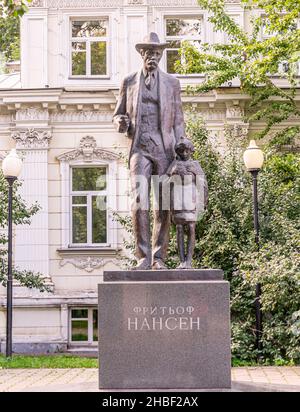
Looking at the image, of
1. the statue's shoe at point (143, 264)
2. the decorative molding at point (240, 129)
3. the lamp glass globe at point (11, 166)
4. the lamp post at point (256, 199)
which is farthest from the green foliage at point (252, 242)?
the statue's shoe at point (143, 264)

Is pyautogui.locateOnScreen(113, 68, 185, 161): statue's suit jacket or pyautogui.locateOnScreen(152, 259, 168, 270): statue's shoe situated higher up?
pyautogui.locateOnScreen(113, 68, 185, 161): statue's suit jacket

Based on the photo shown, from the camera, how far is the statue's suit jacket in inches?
372

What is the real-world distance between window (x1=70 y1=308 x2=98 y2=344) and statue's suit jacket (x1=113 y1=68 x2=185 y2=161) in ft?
38.4

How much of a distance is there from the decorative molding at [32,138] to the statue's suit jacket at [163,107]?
37.6 feet

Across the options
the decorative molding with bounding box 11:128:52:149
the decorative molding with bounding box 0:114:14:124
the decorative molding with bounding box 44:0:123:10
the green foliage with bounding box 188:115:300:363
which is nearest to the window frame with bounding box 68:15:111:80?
the decorative molding with bounding box 44:0:123:10

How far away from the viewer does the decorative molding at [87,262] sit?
67.7 ft

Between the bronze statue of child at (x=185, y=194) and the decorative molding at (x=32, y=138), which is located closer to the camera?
the bronze statue of child at (x=185, y=194)

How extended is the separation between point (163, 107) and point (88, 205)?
1196cm

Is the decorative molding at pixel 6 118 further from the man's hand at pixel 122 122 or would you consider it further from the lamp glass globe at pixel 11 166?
the man's hand at pixel 122 122

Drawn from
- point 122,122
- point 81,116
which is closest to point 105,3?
point 81,116

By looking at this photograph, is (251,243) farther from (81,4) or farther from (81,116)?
(81,4)

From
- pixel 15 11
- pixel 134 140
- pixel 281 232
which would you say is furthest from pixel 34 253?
pixel 134 140

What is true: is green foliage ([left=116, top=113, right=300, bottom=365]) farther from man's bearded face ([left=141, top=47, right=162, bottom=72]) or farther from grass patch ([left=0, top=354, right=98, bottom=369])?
man's bearded face ([left=141, top=47, right=162, bottom=72])

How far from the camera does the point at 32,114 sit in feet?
68.4
